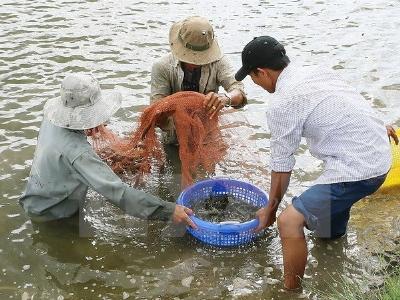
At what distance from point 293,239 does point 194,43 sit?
2030 millimetres

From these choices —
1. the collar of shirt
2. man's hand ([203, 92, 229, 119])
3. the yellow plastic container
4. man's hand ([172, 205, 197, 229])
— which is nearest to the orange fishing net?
man's hand ([203, 92, 229, 119])

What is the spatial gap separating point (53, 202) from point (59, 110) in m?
0.84

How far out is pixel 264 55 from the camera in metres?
3.61

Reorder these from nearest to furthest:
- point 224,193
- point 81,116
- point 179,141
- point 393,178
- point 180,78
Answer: point 81,116 < point 179,141 < point 224,193 < point 393,178 < point 180,78

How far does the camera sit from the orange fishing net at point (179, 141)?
4629 mm

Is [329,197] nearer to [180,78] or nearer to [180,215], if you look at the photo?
[180,215]

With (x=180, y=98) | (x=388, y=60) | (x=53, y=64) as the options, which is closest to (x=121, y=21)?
(x=53, y=64)

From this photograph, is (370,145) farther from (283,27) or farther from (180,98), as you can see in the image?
→ (283,27)

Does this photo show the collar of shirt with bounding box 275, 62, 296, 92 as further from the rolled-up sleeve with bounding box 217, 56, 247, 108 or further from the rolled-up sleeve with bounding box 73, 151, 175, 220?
the rolled-up sleeve with bounding box 217, 56, 247, 108

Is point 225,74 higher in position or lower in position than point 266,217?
higher

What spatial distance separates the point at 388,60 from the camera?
813 centimetres

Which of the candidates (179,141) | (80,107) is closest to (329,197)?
(179,141)

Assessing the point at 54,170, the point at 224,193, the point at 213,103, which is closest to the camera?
the point at 54,170

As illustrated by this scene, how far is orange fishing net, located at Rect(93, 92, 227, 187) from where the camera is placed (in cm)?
463
